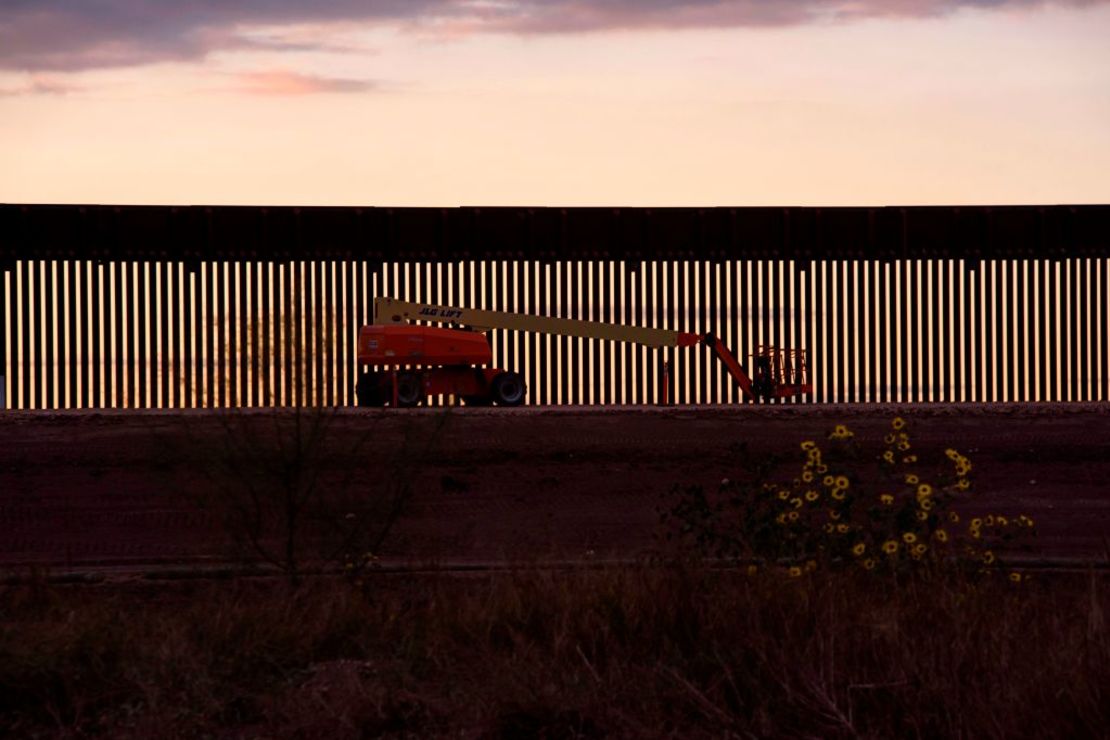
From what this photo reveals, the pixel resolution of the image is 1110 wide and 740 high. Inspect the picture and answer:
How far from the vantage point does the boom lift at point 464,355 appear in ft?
73.0

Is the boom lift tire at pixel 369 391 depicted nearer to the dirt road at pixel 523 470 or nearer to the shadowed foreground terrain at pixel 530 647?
the dirt road at pixel 523 470

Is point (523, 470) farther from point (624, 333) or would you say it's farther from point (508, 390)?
point (624, 333)

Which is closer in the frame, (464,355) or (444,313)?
(464,355)

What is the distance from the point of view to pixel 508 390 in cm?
2295

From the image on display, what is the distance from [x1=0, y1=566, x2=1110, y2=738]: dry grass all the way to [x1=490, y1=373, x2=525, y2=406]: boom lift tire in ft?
46.1

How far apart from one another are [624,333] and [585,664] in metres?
17.0

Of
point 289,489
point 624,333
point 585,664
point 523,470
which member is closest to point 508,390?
point 624,333

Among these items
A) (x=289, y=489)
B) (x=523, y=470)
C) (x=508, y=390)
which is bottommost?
(x=523, y=470)

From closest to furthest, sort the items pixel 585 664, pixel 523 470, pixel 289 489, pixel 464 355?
1. pixel 585 664
2. pixel 289 489
3. pixel 523 470
4. pixel 464 355

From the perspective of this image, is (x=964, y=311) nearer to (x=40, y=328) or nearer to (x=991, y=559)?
(x=40, y=328)

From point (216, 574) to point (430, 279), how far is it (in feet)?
48.5

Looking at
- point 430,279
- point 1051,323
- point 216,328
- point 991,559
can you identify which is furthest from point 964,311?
point 991,559

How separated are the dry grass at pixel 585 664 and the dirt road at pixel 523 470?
2.81 meters

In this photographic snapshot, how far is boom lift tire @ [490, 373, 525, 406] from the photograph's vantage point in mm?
22850
